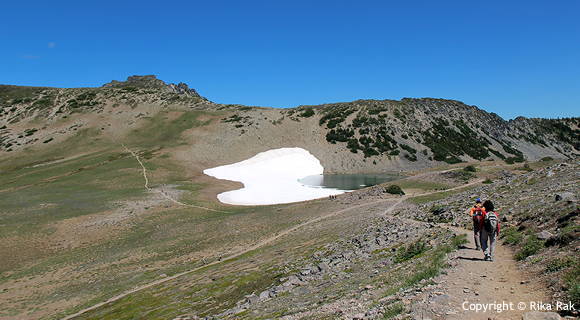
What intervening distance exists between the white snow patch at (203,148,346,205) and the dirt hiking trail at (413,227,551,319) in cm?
3643

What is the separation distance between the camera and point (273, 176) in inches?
2699

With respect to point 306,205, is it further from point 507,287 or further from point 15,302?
point 507,287

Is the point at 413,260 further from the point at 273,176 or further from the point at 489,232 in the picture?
the point at 273,176

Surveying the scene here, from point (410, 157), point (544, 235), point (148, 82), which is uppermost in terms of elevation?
point (148, 82)

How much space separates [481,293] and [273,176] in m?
62.1

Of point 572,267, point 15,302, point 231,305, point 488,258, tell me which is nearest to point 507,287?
point 572,267

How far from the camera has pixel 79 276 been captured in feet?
66.7

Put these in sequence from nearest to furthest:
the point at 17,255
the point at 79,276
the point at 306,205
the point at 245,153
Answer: the point at 79,276, the point at 17,255, the point at 306,205, the point at 245,153

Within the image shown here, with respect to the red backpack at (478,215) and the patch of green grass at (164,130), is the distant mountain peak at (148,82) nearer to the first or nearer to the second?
the patch of green grass at (164,130)

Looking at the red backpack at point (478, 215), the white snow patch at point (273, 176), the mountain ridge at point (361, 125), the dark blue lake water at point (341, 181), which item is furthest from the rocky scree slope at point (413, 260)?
the mountain ridge at point (361, 125)

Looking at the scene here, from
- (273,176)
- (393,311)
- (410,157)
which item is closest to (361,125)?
(410,157)

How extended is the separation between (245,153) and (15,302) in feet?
217

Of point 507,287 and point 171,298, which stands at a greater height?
point 507,287

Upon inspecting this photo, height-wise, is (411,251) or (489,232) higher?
(489,232)
